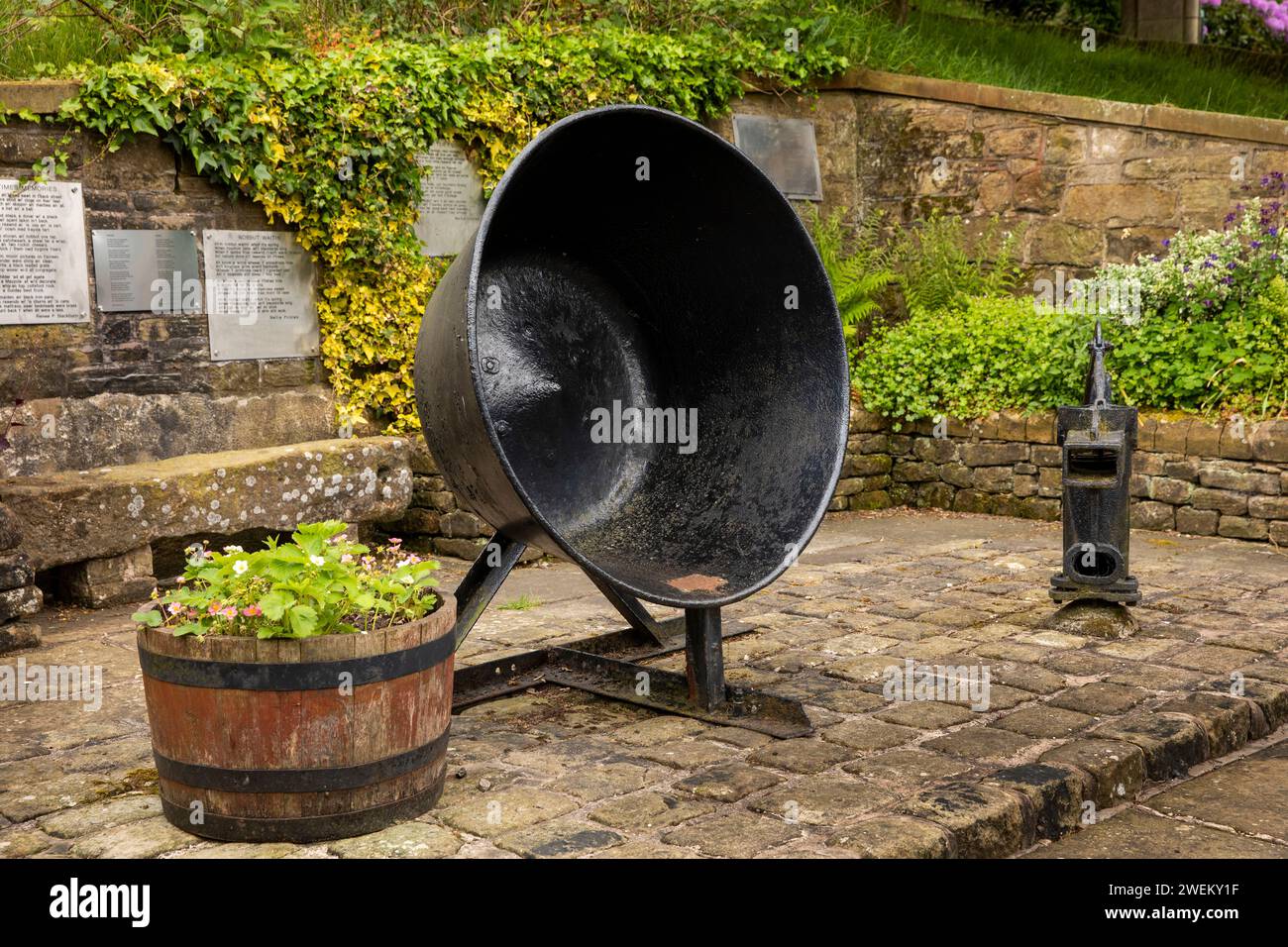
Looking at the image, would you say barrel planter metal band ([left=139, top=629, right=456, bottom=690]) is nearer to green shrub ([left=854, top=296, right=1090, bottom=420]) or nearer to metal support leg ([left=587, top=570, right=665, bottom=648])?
metal support leg ([left=587, top=570, right=665, bottom=648])

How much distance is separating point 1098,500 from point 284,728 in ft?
12.9

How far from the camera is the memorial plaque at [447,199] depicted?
336 inches

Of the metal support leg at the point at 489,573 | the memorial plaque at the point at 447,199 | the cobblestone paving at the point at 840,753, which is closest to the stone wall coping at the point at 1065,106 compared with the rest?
the memorial plaque at the point at 447,199

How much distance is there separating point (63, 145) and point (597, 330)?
3699 mm

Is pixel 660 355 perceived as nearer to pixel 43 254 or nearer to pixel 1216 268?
pixel 43 254

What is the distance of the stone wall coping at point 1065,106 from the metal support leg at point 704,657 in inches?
250

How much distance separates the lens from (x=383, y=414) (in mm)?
8539

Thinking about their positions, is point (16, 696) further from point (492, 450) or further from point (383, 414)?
point (383, 414)

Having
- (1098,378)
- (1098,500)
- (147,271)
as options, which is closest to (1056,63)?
(1098,378)

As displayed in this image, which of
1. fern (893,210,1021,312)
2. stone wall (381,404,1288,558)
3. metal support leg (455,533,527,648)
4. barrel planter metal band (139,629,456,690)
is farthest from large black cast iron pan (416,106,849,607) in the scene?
fern (893,210,1021,312)

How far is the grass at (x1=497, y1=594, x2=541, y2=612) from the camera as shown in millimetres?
6570

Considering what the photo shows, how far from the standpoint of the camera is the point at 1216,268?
8406 mm

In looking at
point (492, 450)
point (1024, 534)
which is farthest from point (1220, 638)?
point (492, 450)

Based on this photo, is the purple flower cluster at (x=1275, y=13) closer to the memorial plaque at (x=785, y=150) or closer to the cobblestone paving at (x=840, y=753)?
the memorial plaque at (x=785, y=150)
